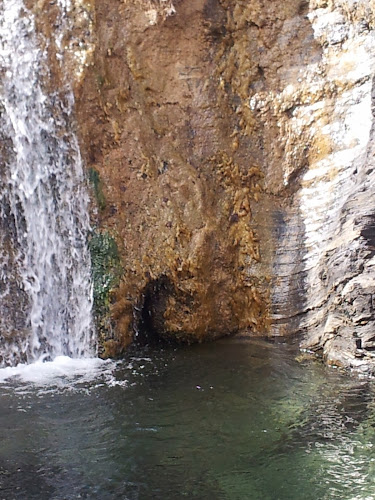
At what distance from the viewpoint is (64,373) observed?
531 centimetres

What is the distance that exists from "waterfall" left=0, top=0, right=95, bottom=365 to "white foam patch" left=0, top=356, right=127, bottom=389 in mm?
249

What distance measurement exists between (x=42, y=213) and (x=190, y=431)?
291 centimetres

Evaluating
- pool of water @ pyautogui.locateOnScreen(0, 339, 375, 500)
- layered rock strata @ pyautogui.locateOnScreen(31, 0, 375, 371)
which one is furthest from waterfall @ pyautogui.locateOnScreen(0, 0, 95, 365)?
pool of water @ pyautogui.locateOnScreen(0, 339, 375, 500)

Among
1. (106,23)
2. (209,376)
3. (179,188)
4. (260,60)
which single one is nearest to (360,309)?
(209,376)

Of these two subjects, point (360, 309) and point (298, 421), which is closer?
point (298, 421)

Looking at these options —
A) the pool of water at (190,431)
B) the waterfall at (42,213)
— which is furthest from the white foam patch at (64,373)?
the waterfall at (42,213)

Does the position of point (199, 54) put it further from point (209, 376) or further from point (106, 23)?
point (209, 376)

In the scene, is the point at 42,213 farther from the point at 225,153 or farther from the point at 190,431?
the point at 190,431

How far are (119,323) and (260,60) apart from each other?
3119 millimetres

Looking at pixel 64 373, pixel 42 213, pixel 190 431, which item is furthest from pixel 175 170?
pixel 190 431

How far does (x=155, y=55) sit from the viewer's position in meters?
6.49

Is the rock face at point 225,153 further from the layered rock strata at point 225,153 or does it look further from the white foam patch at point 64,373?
the white foam patch at point 64,373

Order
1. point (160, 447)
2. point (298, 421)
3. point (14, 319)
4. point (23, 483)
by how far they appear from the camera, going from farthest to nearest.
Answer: point (14, 319) < point (298, 421) < point (160, 447) < point (23, 483)

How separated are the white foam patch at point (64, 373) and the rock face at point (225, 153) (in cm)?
35
